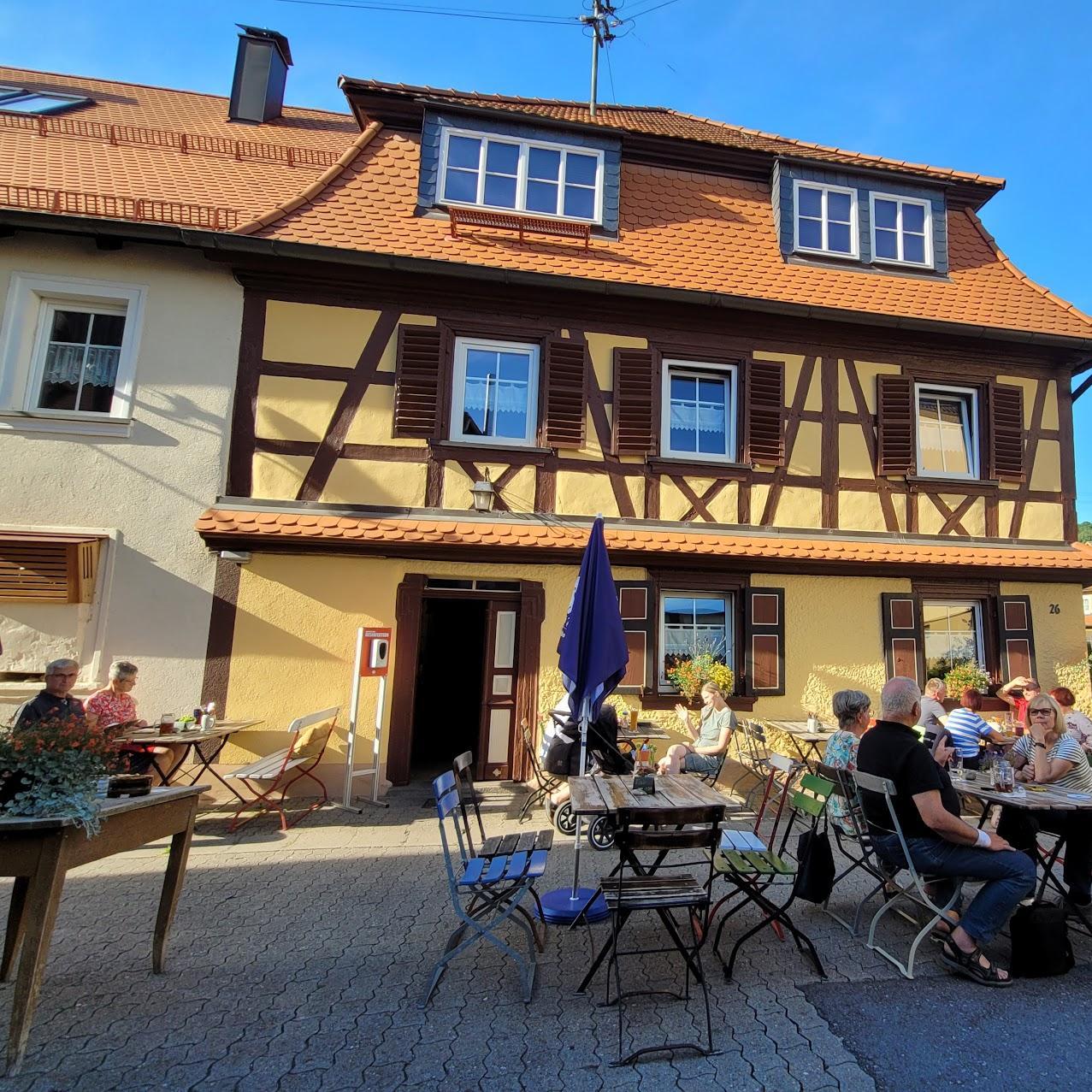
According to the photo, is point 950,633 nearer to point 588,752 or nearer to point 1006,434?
point 1006,434

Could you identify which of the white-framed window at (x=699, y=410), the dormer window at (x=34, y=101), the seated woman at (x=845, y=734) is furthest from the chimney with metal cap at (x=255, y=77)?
the seated woman at (x=845, y=734)

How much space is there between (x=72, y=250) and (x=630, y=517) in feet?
22.7

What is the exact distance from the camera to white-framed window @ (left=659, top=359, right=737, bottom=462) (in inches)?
320

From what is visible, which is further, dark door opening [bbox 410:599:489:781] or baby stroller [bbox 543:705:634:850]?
dark door opening [bbox 410:599:489:781]

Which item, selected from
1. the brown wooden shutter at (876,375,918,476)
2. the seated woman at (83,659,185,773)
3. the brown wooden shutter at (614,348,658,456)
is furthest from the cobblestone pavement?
the brown wooden shutter at (876,375,918,476)

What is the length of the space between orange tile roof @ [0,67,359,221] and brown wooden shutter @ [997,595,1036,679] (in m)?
10.5

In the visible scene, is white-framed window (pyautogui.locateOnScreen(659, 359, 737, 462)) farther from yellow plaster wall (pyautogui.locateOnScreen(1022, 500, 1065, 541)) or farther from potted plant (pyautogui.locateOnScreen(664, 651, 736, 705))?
yellow plaster wall (pyautogui.locateOnScreen(1022, 500, 1065, 541))

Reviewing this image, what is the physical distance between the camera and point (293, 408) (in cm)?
734

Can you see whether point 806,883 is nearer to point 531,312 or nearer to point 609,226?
point 531,312

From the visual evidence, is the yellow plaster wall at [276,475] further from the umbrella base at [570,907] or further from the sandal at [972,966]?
the sandal at [972,966]

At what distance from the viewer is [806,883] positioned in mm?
3842

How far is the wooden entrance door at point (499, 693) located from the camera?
24.0 feet

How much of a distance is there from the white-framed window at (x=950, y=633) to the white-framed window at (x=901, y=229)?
4848 mm

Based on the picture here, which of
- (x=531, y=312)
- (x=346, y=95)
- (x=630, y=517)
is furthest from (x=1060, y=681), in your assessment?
(x=346, y=95)
